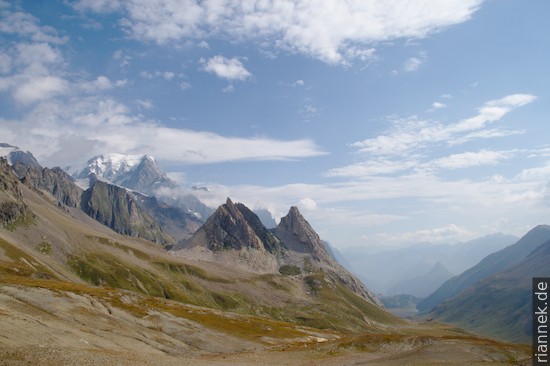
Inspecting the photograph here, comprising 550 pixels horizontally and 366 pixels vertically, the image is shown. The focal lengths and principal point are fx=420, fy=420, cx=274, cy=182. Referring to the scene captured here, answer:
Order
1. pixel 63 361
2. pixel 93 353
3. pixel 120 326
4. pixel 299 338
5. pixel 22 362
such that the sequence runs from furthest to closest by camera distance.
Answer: pixel 299 338, pixel 120 326, pixel 93 353, pixel 63 361, pixel 22 362

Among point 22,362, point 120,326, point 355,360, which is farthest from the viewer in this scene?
point 120,326

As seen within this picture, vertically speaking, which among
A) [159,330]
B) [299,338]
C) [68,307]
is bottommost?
[299,338]

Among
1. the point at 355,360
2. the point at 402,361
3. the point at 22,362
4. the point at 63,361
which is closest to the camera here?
the point at 22,362

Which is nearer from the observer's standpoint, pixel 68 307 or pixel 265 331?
pixel 68 307

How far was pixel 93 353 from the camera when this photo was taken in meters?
46.4

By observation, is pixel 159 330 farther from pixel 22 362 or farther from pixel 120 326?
pixel 22 362

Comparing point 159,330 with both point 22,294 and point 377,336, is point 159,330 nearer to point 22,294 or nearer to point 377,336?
point 22,294

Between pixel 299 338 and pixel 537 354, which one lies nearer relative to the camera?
pixel 537 354

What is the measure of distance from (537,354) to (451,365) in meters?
11.6

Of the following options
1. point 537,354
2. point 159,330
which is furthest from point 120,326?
point 537,354

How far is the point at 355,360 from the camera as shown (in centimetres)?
6781

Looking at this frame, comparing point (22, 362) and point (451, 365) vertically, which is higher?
point (22, 362)

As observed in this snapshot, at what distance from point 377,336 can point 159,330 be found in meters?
43.7

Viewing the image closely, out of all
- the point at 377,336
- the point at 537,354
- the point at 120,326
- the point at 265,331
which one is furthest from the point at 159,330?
the point at 537,354
